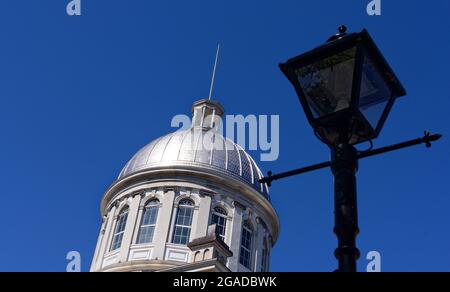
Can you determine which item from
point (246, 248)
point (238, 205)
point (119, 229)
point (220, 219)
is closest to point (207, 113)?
point (238, 205)

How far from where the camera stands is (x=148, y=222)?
32.8 m

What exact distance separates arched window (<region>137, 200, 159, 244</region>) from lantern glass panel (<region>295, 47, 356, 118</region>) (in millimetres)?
27003

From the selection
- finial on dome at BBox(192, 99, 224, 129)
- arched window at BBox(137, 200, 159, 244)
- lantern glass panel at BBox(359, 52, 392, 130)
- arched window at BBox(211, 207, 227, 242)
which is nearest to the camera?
lantern glass panel at BBox(359, 52, 392, 130)

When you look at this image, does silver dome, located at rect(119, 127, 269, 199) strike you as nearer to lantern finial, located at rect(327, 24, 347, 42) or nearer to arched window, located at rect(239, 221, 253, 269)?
arched window, located at rect(239, 221, 253, 269)

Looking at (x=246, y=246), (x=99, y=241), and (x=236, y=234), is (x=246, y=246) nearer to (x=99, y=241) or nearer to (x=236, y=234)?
(x=236, y=234)

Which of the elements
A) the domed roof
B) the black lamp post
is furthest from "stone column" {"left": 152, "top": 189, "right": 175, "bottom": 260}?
the black lamp post

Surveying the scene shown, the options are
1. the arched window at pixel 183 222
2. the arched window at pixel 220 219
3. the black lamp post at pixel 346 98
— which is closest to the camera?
the black lamp post at pixel 346 98

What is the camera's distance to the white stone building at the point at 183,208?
3159 centimetres

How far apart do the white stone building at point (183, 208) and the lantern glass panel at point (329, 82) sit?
2472cm

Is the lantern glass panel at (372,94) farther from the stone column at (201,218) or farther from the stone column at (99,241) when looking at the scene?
the stone column at (99,241)

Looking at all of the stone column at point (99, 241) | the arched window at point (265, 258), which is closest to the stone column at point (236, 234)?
the arched window at point (265, 258)

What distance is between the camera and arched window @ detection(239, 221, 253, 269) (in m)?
32.5

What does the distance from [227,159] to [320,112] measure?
29.8 metres
